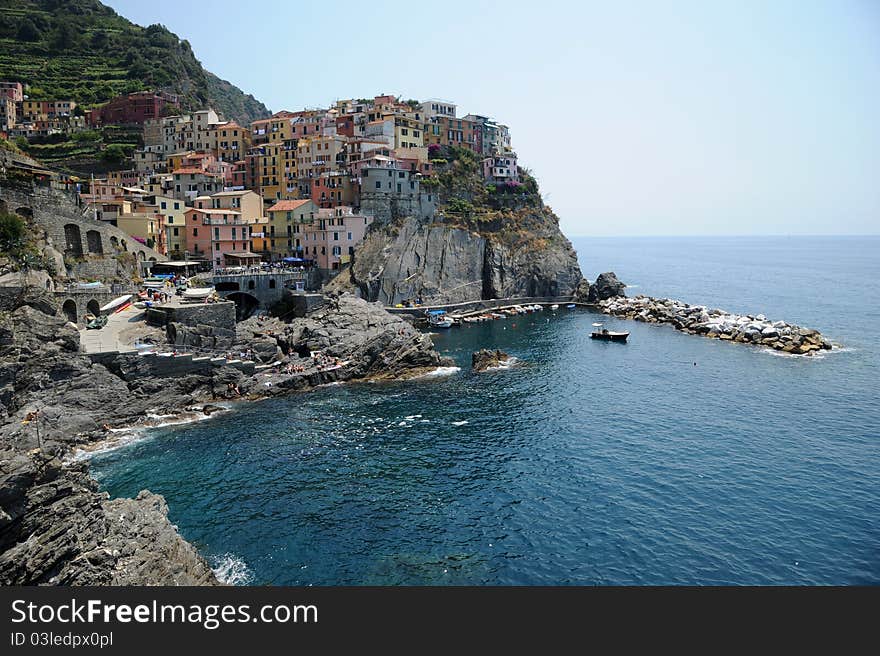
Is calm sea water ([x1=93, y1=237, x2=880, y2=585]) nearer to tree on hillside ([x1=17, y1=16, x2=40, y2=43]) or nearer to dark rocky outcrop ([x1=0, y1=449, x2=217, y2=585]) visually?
dark rocky outcrop ([x1=0, y1=449, x2=217, y2=585])

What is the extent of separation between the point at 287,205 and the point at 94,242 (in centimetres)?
2966

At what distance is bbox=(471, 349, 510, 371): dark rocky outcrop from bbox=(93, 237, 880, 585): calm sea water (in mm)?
2043

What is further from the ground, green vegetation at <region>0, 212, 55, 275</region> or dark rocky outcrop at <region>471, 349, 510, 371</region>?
green vegetation at <region>0, 212, 55, 275</region>

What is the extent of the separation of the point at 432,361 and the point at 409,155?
167 feet

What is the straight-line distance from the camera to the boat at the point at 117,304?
2436 inches

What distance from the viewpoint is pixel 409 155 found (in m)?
107

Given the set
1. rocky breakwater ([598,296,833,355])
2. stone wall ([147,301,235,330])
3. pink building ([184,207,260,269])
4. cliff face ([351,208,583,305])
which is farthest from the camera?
cliff face ([351,208,583,305])

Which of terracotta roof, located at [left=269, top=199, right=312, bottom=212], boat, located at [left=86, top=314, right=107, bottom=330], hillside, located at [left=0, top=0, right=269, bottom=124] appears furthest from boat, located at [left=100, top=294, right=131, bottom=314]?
hillside, located at [left=0, top=0, right=269, bottom=124]

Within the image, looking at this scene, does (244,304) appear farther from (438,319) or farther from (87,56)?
(87,56)

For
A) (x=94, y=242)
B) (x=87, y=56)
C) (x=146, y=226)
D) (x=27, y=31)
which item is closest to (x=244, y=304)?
(x=146, y=226)

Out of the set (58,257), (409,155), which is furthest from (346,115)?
(58,257)

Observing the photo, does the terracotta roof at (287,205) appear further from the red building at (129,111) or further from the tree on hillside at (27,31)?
the tree on hillside at (27,31)

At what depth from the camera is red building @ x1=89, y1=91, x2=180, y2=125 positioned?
120625 mm
